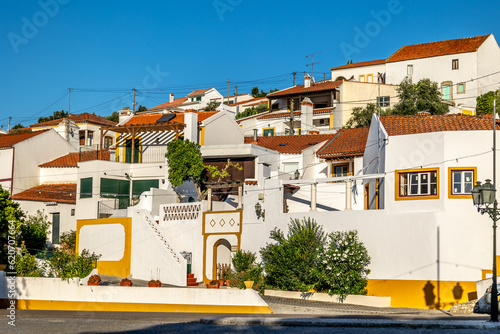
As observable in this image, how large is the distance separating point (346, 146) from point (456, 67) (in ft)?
99.2

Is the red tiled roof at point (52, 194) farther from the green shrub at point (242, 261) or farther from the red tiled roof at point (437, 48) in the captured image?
the red tiled roof at point (437, 48)

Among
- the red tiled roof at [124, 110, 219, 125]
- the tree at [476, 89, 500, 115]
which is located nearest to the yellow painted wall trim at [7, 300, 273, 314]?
the red tiled roof at [124, 110, 219, 125]

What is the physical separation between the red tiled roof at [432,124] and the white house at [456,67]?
31359mm

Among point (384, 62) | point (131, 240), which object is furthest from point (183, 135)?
point (384, 62)

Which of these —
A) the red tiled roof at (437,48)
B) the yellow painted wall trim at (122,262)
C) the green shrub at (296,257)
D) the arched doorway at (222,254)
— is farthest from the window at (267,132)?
the green shrub at (296,257)

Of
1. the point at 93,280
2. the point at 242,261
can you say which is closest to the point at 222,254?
the point at 242,261

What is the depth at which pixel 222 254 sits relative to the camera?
3516cm

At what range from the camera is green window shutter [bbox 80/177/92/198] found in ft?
134

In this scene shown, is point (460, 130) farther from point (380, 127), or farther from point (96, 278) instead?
point (96, 278)

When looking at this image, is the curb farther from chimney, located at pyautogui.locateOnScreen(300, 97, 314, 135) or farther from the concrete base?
chimney, located at pyautogui.locateOnScreen(300, 97, 314, 135)

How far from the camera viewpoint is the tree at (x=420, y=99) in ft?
193

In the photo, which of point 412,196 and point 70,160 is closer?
point 412,196

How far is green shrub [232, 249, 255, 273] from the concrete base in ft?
7.92

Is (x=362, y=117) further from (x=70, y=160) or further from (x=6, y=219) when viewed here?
(x=6, y=219)
